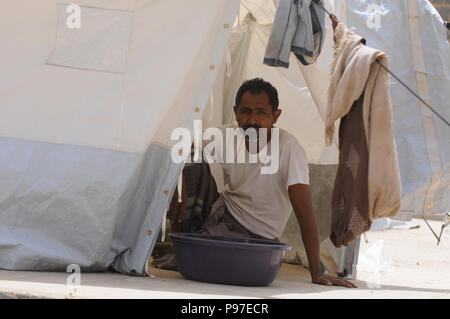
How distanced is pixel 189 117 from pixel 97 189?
61 cm

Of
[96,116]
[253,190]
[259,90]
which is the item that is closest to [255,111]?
[259,90]

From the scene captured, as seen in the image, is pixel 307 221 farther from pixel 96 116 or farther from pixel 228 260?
pixel 96 116

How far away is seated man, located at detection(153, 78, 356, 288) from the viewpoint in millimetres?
4586

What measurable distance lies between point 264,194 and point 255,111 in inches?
19.2

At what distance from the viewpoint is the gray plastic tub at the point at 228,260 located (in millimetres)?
4129

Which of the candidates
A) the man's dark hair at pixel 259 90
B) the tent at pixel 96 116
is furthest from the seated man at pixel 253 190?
the tent at pixel 96 116

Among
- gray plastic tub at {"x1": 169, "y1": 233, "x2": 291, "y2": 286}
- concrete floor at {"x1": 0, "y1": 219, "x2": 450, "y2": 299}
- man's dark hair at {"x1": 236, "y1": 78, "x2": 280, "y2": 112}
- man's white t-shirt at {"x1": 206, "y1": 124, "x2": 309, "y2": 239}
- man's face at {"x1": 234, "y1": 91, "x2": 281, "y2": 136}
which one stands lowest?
concrete floor at {"x1": 0, "y1": 219, "x2": 450, "y2": 299}

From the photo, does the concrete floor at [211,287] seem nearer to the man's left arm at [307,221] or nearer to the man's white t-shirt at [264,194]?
the man's left arm at [307,221]

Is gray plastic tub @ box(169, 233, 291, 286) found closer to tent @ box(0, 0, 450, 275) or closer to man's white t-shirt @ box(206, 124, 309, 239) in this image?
tent @ box(0, 0, 450, 275)

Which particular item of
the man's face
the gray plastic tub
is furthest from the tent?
the man's face

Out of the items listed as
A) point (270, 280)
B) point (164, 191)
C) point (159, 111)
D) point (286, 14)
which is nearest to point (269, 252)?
point (270, 280)

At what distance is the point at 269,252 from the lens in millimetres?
4195

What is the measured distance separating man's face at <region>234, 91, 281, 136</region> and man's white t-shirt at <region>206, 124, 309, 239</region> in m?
0.12
